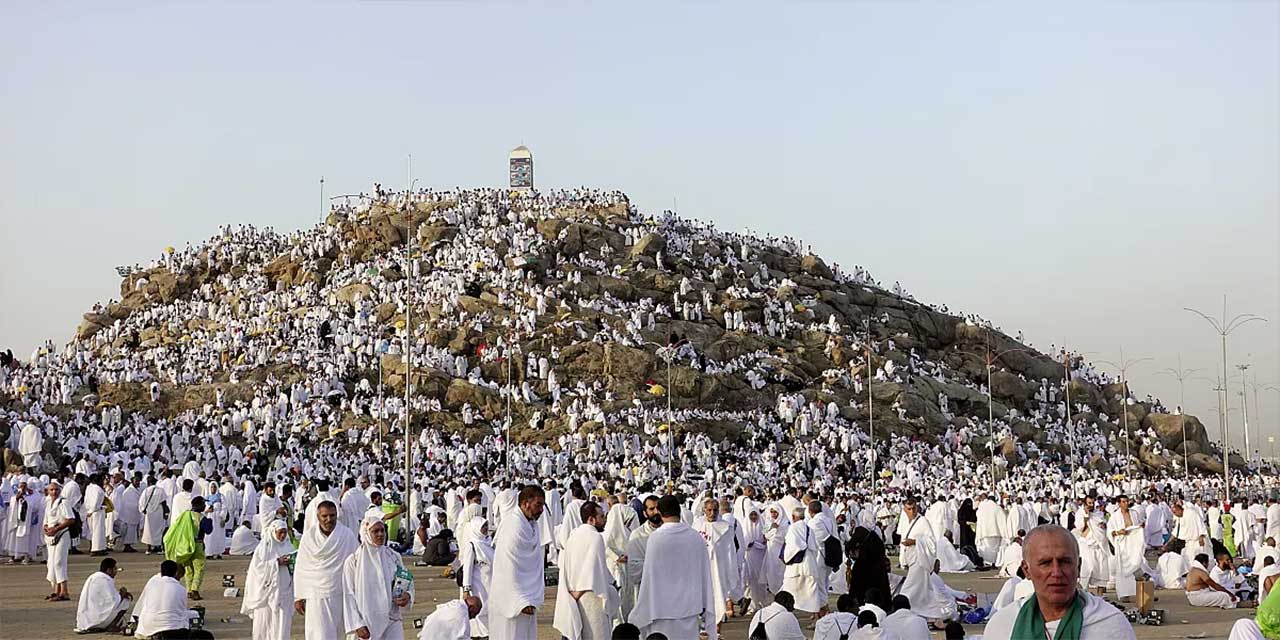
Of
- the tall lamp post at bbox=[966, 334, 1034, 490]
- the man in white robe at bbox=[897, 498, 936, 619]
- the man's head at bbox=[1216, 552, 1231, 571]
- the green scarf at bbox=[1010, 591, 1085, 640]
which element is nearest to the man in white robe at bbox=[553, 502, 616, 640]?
the man in white robe at bbox=[897, 498, 936, 619]

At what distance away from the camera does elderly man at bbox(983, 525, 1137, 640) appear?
4.39 metres

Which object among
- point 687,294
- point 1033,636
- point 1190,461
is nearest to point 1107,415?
point 1190,461

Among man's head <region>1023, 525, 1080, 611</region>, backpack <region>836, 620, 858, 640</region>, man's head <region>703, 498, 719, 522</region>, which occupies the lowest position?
backpack <region>836, 620, 858, 640</region>

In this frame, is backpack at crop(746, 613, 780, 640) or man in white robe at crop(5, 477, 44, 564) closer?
backpack at crop(746, 613, 780, 640)

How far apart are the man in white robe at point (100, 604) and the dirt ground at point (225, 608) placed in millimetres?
296

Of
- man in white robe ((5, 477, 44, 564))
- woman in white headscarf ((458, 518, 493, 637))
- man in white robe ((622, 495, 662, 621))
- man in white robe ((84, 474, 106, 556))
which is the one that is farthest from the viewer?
man in white robe ((84, 474, 106, 556))

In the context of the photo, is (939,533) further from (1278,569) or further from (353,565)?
(353,565)

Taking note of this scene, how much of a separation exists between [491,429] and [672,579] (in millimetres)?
44689

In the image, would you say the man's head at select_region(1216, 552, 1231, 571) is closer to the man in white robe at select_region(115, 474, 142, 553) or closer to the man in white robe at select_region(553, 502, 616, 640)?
the man in white robe at select_region(553, 502, 616, 640)

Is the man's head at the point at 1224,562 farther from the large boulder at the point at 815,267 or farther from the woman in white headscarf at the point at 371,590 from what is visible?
the large boulder at the point at 815,267

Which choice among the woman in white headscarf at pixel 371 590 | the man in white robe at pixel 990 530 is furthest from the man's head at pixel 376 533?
the man in white robe at pixel 990 530

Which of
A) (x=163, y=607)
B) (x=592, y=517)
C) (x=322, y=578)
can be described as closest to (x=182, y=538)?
(x=163, y=607)

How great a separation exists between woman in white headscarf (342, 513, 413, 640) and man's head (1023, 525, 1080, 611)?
6.50 m

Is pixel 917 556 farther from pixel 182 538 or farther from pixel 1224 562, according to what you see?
pixel 182 538
